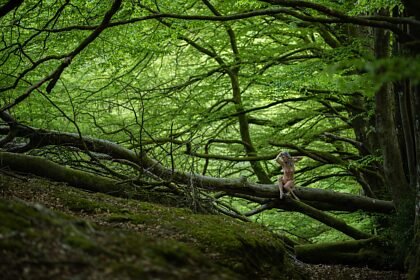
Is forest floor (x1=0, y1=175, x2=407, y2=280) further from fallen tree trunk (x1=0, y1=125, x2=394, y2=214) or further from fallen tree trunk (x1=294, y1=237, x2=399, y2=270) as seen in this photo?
fallen tree trunk (x1=294, y1=237, x2=399, y2=270)

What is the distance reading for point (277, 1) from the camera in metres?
4.64

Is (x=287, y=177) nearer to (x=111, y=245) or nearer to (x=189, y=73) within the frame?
(x=189, y=73)

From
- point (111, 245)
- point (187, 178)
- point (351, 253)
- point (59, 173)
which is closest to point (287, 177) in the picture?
point (351, 253)

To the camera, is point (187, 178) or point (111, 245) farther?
point (187, 178)

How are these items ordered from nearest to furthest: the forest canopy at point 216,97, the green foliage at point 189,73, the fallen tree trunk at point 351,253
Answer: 1. the forest canopy at point 216,97
2. the green foliage at point 189,73
3. the fallen tree trunk at point 351,253

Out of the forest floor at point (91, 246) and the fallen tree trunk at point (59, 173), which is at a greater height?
the fallen tree trunk at point (59, 173)

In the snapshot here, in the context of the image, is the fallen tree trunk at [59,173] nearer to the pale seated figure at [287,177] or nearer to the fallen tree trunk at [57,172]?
the fallen tree trunk at [57,172]

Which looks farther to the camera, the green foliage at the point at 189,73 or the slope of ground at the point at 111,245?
the green foliage at the point at 189,73

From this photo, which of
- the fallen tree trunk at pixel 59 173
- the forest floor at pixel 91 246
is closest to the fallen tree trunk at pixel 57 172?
the fallen tree trunk at pixel 59 173

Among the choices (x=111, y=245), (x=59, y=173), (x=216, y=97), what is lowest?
(x=111, y=245)

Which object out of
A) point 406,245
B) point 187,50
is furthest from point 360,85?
point 187,50

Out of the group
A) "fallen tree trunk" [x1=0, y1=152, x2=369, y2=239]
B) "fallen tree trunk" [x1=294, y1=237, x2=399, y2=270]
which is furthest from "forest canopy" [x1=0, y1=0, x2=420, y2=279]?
"fallen tree trunk" [x1=294, y1=237, x2=399, y2=270]

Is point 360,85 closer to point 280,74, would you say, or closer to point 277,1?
point 277,1

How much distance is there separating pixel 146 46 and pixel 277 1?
4364mm
